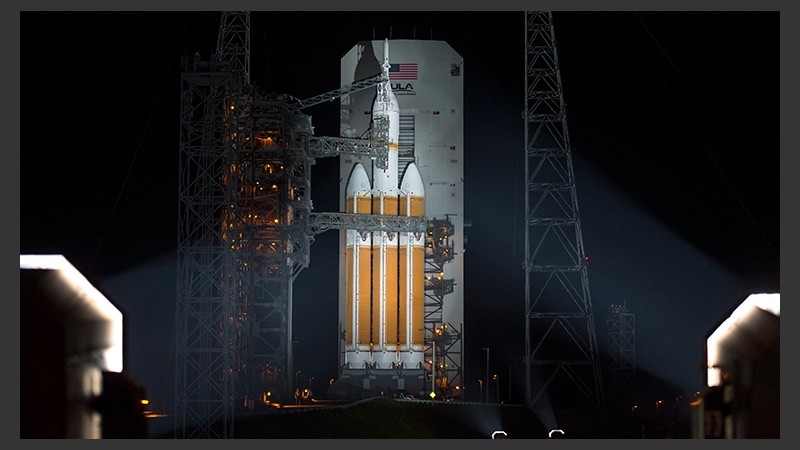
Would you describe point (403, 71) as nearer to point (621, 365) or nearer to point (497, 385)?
point (497, 385)

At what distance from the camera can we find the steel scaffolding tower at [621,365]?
68062mm

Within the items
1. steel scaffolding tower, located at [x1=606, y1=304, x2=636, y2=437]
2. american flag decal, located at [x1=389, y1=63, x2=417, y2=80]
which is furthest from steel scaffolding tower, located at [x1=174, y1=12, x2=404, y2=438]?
steel scaffolding tower, located at [x1=606, y1=304, x2=636, y2=437]

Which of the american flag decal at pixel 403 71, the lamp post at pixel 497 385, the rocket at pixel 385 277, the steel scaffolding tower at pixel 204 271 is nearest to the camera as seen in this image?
the steel scaffolding tower at pixel 204 271

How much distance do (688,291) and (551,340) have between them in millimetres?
19841

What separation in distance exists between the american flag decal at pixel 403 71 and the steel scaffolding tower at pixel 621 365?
1473cm

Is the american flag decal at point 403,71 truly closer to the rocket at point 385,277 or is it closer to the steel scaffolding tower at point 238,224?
the rocket at point 385,277

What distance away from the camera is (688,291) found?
66.0 meters

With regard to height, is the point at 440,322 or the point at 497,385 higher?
the point at 440,322

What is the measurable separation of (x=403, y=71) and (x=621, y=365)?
1749cm

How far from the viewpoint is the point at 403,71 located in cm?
7225

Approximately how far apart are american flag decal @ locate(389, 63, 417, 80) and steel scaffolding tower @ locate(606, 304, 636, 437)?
Result: 14730mm

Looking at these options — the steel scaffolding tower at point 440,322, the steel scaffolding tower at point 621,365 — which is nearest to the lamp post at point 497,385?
the steel scaffolding tower at point 440,322

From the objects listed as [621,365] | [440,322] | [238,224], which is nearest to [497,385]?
[440,322]

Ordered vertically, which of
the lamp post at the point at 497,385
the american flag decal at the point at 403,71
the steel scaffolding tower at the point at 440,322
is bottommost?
the lamp post at the point at 497,385
